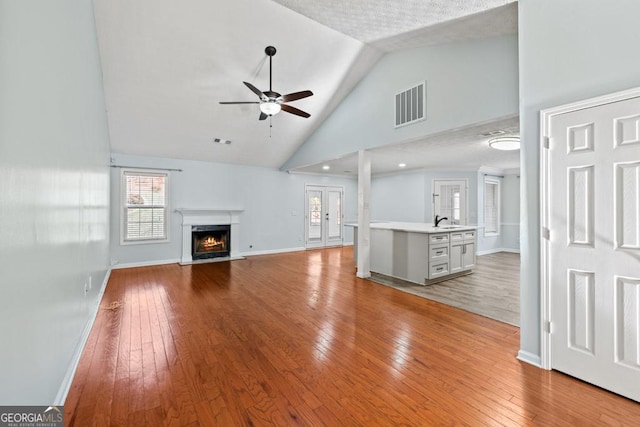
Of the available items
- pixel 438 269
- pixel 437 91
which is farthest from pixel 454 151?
pixel 438 269

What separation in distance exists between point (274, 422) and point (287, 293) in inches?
101

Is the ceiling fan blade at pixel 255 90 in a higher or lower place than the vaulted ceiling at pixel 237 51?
lower

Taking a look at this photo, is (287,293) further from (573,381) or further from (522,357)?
(573,381)

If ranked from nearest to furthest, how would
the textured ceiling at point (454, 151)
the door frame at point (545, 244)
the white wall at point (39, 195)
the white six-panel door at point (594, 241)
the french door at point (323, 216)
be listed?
the white wall at point (39, 195) < the white six-panel door at point (594, 241) < the door frame at point (545, 244) < the textured ceiling at point (454, 151) < the french door at point (323, 216)

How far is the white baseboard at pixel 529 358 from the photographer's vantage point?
2278mm

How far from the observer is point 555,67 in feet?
7.20

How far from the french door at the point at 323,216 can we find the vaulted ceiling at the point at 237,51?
3.11 m

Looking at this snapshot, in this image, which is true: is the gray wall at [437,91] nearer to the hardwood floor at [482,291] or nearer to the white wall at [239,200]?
the hardwood floor at [482,291]

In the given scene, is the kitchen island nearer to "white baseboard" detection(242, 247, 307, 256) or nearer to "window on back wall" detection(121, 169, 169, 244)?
"white baseboard" detection(242, 247, 307, 256)

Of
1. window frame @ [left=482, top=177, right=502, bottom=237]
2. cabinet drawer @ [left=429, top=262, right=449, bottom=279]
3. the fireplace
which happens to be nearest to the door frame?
cabinet drawer @ [left=429, top=262, right=449, bottom=279]

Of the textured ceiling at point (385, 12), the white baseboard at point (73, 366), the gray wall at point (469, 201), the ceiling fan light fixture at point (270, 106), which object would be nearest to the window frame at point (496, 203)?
the gray wall at point (469, 201)

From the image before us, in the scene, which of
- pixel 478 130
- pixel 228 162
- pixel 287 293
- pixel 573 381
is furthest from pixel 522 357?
pixel 228 162
